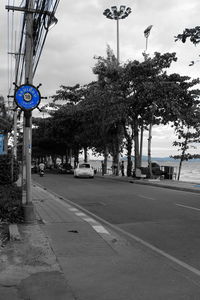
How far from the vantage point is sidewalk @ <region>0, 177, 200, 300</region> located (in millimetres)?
4840

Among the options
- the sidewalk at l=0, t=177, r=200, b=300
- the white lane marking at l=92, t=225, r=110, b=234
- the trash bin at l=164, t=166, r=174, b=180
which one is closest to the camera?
the sidewalk at l=0, t=177, r=200, b=300

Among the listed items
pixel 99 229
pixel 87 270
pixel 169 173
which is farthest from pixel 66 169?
pixel 87 270

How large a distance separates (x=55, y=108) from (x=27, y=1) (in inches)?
1605

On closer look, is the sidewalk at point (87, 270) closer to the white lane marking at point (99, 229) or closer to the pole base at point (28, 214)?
the white lane marking at point (99, 229)

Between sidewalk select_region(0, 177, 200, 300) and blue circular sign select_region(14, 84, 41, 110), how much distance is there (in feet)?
9.58

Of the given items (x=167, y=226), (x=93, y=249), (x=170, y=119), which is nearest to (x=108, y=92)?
(x=170, y=119)

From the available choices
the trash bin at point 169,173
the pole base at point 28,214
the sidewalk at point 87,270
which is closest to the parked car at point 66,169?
the trash bin at point 169,173

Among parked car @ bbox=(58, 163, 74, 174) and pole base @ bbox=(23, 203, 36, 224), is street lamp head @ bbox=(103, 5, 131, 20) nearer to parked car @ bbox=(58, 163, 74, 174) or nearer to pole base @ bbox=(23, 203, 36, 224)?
parked car @ bbox=(58, 163, 74, 174)

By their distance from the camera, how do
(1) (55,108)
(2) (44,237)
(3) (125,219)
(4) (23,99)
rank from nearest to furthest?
(2) (44,237), (4) (23,99), (3) (125,219), (1) (55,108)

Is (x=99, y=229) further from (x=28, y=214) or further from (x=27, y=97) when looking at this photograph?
(x=27, y=97)

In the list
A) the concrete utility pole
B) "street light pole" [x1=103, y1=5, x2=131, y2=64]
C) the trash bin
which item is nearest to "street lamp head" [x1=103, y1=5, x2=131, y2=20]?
"street light pole" [x1=103, y1=5, x2=131, y2=64]

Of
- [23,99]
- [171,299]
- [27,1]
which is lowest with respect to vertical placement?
[171,299]

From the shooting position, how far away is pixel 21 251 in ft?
22.2

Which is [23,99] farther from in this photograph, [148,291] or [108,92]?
[108,92]
